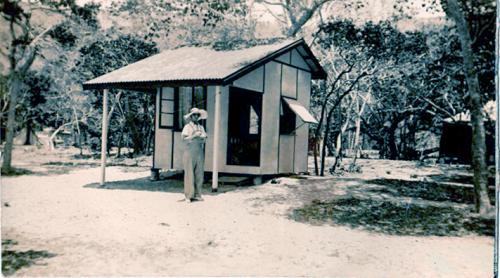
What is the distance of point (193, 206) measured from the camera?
809 cm

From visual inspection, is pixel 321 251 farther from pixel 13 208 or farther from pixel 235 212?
pixel 13 208

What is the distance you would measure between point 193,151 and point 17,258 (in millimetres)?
3890

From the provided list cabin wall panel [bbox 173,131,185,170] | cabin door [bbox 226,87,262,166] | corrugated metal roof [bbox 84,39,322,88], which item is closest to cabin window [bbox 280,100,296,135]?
cabin door [bbox 226,87,262,166]

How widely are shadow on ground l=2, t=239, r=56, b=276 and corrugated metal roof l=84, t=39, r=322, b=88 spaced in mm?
4991

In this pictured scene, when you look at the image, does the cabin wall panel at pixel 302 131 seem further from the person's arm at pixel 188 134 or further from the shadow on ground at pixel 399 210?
the person's arm at pixel 188 134

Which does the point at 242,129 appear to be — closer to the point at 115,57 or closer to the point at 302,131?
the point at 302,131

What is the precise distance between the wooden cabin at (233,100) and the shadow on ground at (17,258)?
5220mm

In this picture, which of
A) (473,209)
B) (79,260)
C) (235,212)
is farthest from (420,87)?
(79,260)

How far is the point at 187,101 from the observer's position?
1116cm

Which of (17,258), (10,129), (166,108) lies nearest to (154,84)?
(166,108)

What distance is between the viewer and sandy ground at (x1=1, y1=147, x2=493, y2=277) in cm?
509

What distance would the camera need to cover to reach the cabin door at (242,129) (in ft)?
36.8

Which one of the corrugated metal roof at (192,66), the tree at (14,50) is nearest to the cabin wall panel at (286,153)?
the corrugated metal roof at (192,66)

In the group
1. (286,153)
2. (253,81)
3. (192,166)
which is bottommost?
(192,166)
